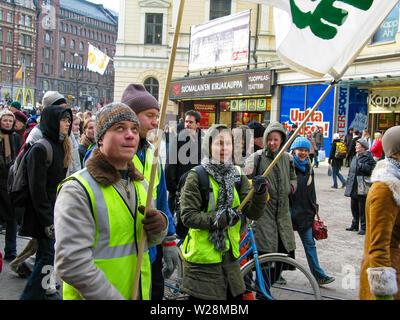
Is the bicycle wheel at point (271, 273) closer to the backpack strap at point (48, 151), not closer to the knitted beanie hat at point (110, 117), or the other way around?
the backpack strap at point (48, 151)

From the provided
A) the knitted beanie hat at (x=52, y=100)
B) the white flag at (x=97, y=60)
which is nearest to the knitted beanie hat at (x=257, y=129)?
the knitted beanie hat at (x=52, y=100)

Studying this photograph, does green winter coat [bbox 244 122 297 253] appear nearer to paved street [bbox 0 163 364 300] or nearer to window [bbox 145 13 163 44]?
paved street [bbox 0 163 364 300]

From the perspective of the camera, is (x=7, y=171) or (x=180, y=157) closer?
(x=180, y=157)

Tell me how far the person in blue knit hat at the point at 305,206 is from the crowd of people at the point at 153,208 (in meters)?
0.01

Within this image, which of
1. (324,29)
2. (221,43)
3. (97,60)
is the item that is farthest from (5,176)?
(97,60)

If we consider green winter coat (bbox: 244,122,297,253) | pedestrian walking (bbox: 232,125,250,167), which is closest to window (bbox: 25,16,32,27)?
pedestrian walking (bbox: 232,125,250,167)

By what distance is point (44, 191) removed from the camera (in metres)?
4.52

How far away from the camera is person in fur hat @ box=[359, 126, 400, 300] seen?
2816mm

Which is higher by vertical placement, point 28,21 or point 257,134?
point 28,21

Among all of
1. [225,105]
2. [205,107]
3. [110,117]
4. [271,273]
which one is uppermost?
[225,105]

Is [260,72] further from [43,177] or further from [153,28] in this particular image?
[43,177]

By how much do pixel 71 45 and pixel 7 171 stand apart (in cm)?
10632

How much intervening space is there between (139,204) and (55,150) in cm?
255

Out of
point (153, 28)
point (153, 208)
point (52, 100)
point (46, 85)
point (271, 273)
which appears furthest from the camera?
point (46, 85)
